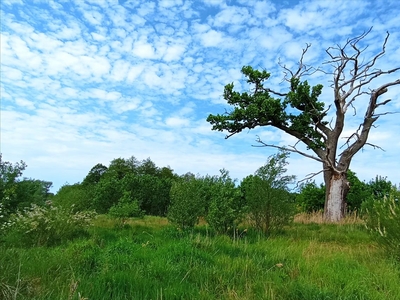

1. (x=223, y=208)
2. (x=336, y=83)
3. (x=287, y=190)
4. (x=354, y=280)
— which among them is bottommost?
(x=354, y=280)

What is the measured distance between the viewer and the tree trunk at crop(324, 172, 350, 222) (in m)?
12.9

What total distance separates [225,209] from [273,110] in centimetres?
692

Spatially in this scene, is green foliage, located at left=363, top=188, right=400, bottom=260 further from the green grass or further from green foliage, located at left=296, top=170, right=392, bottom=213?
green foliage, located at left=296, top=170, right=392, bottom=213

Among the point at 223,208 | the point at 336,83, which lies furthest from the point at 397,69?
the point at 223,208

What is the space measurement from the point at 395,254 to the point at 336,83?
30.9 feet

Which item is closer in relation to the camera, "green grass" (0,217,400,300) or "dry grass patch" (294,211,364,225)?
"green grass" (0,217,400,300)

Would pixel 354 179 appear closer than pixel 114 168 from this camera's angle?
Yes

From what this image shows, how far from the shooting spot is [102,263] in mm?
4930

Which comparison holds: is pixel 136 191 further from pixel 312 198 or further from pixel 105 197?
pixel 312 198

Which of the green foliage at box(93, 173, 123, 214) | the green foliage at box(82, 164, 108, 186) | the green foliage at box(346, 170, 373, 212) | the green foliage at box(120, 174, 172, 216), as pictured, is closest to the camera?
the green foliage at box(93, 173, 123, 214)

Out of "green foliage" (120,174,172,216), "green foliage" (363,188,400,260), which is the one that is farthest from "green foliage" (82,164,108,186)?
"green foliage" (363,188,400,260)

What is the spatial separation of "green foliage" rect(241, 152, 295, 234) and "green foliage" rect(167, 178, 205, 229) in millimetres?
1326

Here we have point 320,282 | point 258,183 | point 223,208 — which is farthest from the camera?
point 258,183

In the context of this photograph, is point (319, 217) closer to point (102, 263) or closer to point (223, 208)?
point (223, 208)
